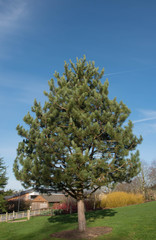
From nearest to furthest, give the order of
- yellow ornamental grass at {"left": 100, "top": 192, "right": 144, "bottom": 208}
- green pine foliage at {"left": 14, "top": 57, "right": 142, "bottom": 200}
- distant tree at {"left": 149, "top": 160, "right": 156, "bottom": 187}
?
green pine foliage at {"left": 14, "top": 57, "right": 142, "bottom": 200}, yellow ornamental grass at {"left": 100, "top": 192, "right": 144, "bottom": 208}, distant tree at {"left": 149, "top": 160, "right": 156, "bottom": 187}

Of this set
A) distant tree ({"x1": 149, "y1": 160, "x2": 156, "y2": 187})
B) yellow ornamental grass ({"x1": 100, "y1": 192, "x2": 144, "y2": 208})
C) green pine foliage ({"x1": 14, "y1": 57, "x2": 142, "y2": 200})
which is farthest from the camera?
distant tree ({"x1": 149, "y1": 160, "x2": 156, "y2": 187})

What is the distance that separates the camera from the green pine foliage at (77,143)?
343 inches

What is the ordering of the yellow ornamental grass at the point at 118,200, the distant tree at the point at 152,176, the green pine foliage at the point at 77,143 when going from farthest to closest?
the distant tree at the point at 152,176, the yellow ornamental grass at the point at 118,200, the green pine foliage at the point at 77,143

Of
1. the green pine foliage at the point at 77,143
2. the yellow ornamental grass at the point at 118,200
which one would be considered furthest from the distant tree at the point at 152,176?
the green pine foliage at the point at 77,143

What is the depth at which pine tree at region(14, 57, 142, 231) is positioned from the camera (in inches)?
344

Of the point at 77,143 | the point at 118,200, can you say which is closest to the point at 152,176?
the point at 118,200

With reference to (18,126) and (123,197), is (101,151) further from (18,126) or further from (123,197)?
(123,197)

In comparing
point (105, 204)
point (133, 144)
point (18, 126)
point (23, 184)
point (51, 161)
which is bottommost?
point (105, 204)

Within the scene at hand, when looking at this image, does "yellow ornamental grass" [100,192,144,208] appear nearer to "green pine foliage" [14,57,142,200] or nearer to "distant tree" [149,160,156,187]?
"green pine foliage" [14,57,142,200]

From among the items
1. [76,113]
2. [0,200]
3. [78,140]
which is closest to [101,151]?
[78,140]

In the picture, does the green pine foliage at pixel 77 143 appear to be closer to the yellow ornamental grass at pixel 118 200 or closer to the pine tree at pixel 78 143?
the pine tree at pixel 78 143

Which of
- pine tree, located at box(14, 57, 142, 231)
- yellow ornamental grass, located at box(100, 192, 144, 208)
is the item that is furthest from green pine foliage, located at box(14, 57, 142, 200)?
yellow ornamental grass, located at box(100, 192, 144, 208)

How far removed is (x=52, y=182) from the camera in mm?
9609

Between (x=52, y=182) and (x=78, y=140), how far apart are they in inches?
96.4
